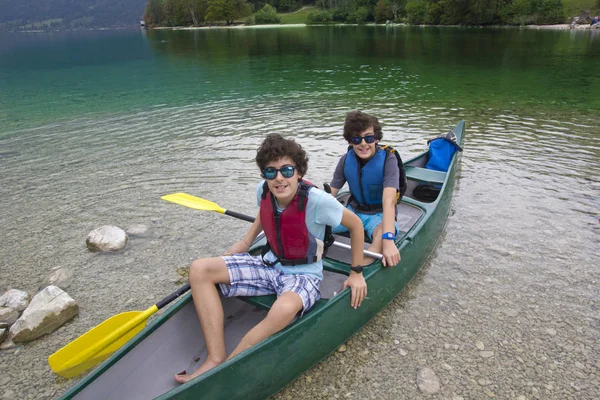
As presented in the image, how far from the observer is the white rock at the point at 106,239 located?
21.5 feet

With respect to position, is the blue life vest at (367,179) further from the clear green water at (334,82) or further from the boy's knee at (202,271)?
the clear green water at (334,82)

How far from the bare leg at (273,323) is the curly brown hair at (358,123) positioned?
220cm

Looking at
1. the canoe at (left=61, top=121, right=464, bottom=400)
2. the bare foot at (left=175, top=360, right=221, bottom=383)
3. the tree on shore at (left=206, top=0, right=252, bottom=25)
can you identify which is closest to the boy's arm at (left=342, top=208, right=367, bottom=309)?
the canoe at (left=61, top=121, right=464, bottom=400)

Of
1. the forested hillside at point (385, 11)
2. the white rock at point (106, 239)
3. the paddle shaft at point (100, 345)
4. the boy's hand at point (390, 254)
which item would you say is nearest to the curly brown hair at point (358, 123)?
A: the boy's hand at point (390, 254)

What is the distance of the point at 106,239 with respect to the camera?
6609mm

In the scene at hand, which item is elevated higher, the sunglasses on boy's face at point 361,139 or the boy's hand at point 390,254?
the sunglasses on boy's face at point 361,139

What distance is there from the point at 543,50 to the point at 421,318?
3569cm

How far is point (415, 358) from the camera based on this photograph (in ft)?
14.3

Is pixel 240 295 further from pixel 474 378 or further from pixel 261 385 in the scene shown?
pixel 474 378

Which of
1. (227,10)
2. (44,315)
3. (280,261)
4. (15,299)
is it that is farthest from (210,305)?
(227,10)

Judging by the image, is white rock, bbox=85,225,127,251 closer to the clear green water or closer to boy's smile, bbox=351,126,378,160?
boy's smile, bbox=351,126,378,160

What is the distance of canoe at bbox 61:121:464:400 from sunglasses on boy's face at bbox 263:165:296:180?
128 cm

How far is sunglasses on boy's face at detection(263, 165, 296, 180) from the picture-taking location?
357 centimetres

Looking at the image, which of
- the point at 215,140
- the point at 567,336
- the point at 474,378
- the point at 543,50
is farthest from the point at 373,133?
the point at 543,50
